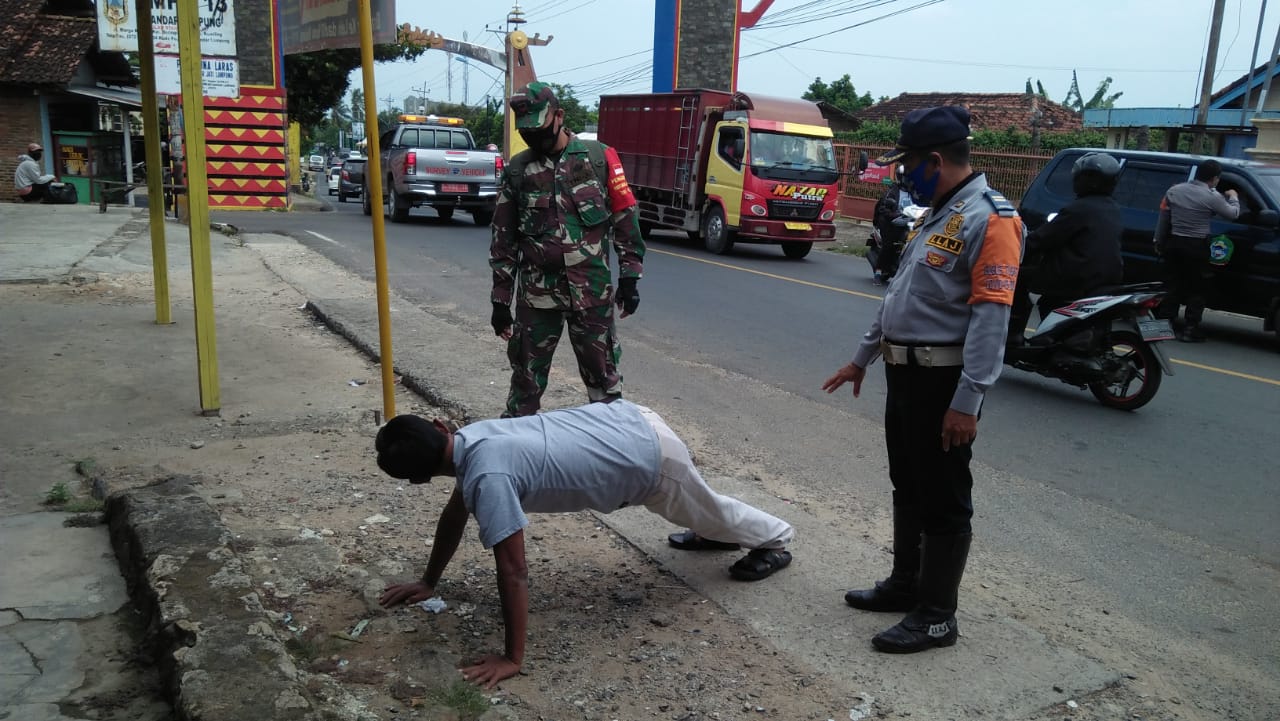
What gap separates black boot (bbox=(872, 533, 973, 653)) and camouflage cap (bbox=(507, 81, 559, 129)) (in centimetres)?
226

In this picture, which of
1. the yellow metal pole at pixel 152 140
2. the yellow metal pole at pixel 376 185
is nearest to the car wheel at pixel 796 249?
the yellow metal pole at pixel 152 140

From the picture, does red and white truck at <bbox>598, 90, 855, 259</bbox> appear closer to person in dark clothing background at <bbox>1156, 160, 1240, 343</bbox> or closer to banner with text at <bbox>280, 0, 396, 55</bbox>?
person in dark clothing background at <bbox>1156, 160, 1240, 343</bbox>

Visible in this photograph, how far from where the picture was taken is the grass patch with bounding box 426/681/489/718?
111 inches

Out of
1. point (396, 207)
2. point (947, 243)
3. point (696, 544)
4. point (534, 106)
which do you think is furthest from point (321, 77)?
point (947, 243)

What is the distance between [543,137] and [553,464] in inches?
66.1

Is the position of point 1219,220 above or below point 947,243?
below

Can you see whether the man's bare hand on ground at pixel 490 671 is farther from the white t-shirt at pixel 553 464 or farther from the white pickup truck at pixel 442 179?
the white pickup truck at pixel 442 179

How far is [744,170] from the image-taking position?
631 inches

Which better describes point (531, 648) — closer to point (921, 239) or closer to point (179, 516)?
point (179, 516)

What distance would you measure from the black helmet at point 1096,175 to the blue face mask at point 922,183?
4227 mm

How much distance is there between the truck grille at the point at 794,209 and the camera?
1595 centimetres

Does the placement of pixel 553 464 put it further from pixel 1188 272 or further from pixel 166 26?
pixel 166 26

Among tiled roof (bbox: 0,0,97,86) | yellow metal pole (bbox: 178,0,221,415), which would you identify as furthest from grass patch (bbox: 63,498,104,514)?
tiled roof (bbox: 0,0,97,86)

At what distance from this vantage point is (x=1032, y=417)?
6.77m
